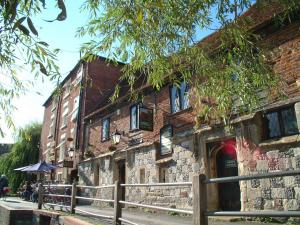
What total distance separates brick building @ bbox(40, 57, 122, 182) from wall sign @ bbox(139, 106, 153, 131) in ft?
18.9

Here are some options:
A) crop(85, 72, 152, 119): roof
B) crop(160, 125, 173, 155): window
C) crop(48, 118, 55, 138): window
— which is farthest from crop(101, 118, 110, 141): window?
crop(48, 118, 55, 138): window

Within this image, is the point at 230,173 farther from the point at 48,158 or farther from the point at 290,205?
the point at 48,158

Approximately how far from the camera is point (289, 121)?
7.98 meters

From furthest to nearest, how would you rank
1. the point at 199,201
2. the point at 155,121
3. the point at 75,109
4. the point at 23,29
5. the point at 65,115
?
the point at 65,115 → the point at 75,109 → the point at 155,121 → the point at 199,201 → the point at 23,29

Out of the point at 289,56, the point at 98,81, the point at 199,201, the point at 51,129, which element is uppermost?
the point at 98,81

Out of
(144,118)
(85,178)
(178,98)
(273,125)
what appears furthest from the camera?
(85,178)

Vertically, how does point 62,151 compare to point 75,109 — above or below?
below

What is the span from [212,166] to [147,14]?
6.60 m

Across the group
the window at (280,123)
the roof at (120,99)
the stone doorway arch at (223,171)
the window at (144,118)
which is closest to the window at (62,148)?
the roof at (120,99)

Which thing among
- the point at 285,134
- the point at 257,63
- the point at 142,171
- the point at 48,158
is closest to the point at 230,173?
the point at 285,134

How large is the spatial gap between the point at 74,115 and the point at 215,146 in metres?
12.8

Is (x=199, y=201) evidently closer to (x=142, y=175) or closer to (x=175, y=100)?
(x=175, y=100)

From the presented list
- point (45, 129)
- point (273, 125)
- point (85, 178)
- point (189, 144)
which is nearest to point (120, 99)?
point (189, 144)

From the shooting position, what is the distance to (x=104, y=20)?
489 centimetres
